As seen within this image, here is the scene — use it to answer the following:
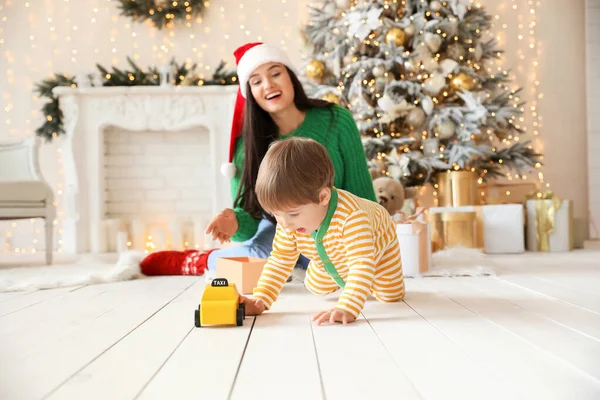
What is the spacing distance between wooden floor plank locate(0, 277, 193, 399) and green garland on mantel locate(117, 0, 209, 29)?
Answer: 121 inches

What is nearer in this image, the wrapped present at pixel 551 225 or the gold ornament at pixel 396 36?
the wrapped present at pixel 551 225

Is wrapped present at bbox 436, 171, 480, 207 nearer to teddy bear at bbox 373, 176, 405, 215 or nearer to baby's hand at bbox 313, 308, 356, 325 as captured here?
teddy bear at bbox 373, 176, 405, 215

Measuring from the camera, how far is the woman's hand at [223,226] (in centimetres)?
165

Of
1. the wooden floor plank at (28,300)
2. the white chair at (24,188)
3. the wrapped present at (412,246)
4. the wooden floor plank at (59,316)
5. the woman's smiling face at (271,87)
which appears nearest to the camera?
the wooden floor plank at (59,316)

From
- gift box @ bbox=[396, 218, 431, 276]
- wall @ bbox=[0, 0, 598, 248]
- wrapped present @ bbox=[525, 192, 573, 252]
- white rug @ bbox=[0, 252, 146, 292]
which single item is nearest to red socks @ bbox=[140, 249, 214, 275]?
white rug @ bbox=[0, 252, 146, 292]

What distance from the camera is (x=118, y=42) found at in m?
4.22

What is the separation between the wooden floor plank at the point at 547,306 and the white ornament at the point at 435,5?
2052 millimetres

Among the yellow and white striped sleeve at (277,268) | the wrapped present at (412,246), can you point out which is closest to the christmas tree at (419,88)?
the wrapped present at (412,246)

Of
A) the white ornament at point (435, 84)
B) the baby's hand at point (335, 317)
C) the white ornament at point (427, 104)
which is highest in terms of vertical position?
the white ornament at point (435, 84)

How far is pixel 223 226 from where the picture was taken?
5.64 feet

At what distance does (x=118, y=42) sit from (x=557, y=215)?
3230 mm

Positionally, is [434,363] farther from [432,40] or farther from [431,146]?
[432,40]

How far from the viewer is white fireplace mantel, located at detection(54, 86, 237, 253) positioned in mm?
3990

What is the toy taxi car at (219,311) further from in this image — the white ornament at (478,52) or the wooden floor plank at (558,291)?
the white ornament at (478,52)
